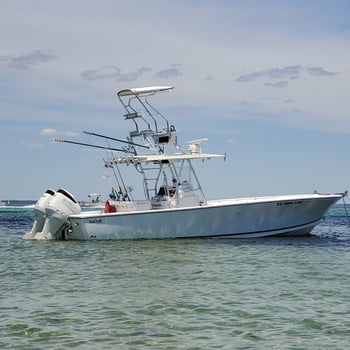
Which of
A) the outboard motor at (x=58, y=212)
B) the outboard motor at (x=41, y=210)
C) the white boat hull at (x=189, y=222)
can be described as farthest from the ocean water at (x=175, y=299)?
the outboard motor at (x=41, y=210)

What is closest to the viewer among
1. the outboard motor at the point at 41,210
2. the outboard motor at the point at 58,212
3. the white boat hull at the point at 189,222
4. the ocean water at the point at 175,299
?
the ocean water at the point at 175,299

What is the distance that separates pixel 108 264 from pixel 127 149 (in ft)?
34.3

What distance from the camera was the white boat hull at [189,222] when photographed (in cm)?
2623

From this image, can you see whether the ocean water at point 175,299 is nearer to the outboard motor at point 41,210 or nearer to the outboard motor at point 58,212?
the outboard motor at point 58,212

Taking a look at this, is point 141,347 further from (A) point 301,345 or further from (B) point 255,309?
(B) point 255,309

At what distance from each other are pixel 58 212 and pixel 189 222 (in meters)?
5.71

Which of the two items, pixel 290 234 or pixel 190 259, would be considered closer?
pixel 190 259

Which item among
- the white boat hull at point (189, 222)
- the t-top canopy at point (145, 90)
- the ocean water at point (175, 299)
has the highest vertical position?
the t-top canopy at point (145, 90)

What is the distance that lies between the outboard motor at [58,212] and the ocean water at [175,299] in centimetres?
457

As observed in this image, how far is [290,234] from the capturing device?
28531mm

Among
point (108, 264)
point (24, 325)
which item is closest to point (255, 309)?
Result: point (24, 325)

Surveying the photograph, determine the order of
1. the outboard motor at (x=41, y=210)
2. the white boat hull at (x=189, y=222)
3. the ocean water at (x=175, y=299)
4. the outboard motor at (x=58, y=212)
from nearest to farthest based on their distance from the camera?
the ocean water at (x=175, y=299), the white boat hull at (x=189, y=222), the outboard motor at (x=58, y=212), the outboard motor at (x=41, y=210)

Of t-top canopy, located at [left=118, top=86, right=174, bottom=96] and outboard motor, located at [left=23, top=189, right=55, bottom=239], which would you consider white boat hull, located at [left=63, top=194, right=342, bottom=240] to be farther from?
t-top canopy, located at [left=118, top=86, right=174, bottom=96]

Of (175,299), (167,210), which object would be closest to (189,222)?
(167,210)
